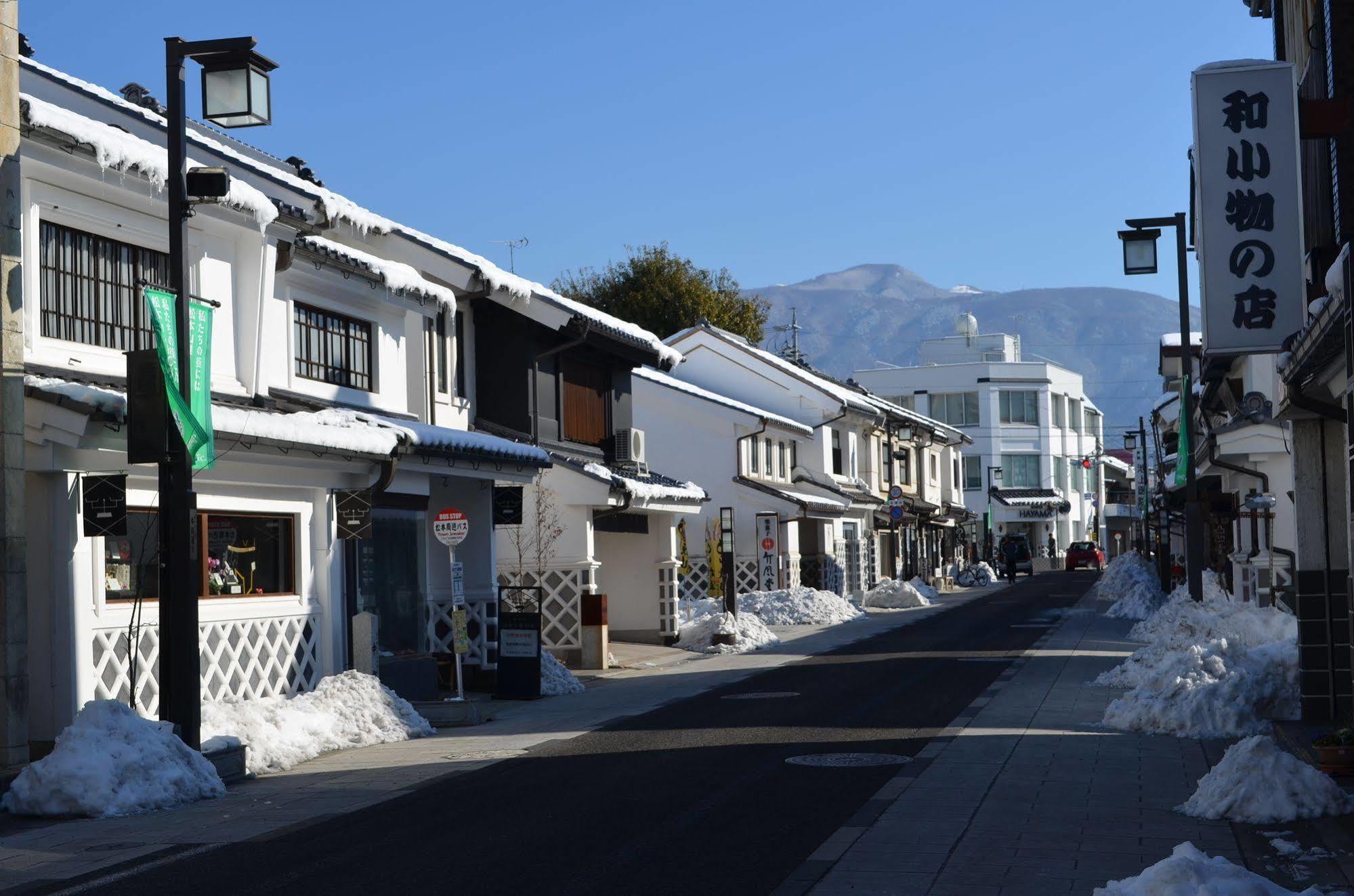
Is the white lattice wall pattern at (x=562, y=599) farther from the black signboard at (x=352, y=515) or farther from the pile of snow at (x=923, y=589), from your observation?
the pile of snow at (x=923, y=589)

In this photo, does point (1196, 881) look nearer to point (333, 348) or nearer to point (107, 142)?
point (107, 142)

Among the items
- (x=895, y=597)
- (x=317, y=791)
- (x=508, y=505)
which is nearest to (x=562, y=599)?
(x=508, y=505)

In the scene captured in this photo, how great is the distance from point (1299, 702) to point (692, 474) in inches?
1159

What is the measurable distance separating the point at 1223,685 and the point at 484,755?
778cm

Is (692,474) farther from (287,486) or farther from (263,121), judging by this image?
(263,121)

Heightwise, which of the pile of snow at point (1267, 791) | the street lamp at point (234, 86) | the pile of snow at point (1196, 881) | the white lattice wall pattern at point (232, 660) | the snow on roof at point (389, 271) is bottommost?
the pile of snow at point (1267, 791)

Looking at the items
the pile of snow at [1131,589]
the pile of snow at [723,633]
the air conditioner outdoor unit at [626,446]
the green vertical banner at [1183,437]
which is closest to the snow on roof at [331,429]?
the air conditioner outdoor unit at [626,446]

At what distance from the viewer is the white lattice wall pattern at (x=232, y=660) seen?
45.3 feet

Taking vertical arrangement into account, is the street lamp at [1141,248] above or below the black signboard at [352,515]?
above

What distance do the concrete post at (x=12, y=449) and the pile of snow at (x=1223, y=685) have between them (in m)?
10.9

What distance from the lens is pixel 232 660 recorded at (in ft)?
50.8

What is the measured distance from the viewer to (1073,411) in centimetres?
10294

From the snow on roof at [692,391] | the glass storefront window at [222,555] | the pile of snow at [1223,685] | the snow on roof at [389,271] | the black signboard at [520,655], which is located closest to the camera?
the glass storefront window at [222,555]

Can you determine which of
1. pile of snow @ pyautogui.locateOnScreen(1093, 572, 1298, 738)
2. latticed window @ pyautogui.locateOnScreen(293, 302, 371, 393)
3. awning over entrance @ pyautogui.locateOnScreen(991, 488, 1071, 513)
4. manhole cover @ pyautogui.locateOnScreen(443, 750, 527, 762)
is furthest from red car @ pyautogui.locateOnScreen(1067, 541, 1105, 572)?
manhole cover @ pyautogui.locateOnScreen(443, 750, 527, 762)
